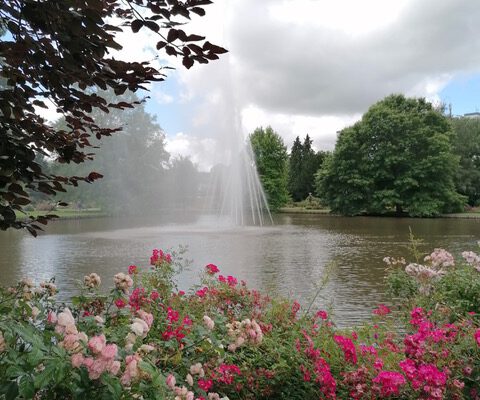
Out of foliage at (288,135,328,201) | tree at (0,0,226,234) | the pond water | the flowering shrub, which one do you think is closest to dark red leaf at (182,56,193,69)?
tree at (0,0,226,234)

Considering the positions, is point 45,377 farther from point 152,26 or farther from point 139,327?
point 152,26

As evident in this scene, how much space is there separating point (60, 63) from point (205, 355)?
1618mm

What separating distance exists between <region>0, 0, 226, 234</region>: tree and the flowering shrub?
0.69m

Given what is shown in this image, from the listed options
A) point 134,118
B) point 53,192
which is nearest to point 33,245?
point 53,192

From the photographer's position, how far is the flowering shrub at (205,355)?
1451 mm

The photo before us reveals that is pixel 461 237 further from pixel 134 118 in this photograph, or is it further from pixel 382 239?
pixel 134 118

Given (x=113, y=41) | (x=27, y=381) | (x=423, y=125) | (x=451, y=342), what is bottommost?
(x=451, y=342)

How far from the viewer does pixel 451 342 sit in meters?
2.68

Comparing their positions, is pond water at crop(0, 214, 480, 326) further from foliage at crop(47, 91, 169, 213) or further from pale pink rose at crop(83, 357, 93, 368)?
foliage at crop(47, 91, 169, 213)

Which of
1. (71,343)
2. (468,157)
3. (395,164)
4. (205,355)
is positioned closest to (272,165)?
(395,164)

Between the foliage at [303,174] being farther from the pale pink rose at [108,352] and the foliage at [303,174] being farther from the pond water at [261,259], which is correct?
the pale pink rose at [108,352]

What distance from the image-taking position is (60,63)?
1933 mm

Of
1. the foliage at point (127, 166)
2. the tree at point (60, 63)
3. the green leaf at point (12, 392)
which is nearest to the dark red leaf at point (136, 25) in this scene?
the tree at point (60, 63)

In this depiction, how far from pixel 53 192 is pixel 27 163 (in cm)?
26
